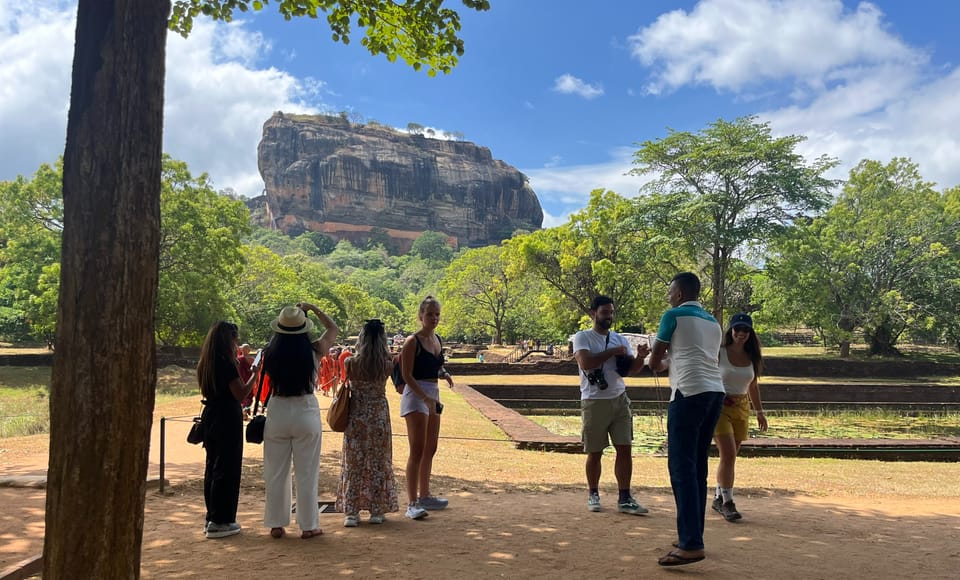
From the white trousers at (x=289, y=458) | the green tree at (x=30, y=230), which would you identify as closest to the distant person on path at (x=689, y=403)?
the white trousers at (x=289, y=458)

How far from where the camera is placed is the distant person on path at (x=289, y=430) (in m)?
3.49

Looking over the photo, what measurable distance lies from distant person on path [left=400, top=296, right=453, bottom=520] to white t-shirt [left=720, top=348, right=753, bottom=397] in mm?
1907

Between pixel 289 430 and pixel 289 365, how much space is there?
0.36 m

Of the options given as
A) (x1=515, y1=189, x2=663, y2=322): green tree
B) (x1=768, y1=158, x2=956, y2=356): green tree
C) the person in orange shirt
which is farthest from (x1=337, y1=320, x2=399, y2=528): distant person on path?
(x1=768, y1=158, x2=956, y2=356): green tree

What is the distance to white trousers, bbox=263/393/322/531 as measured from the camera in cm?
349

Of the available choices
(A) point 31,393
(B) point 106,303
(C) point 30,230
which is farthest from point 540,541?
(C) point 30,230

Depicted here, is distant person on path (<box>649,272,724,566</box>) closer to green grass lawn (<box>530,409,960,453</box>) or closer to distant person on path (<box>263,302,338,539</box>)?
distant person on path (<box>263,302,338,539</box>)

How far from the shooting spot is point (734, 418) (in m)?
4.18

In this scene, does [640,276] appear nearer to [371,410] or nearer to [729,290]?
[729,290]

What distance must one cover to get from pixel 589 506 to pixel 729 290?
27.3m

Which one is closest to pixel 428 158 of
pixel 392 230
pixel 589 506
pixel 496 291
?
pixel 392 230

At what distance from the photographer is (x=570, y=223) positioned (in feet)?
90.0

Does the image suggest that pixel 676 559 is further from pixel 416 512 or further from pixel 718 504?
pixel 416 512

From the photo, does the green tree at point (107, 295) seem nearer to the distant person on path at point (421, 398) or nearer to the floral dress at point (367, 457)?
the floral dress at point (367, 457)
